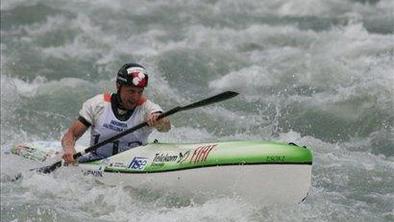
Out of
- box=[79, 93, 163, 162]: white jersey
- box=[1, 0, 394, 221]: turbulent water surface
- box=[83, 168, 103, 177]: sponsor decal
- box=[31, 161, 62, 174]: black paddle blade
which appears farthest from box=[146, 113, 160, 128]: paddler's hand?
box=[31, 161, 62, 174]: black paddle blade

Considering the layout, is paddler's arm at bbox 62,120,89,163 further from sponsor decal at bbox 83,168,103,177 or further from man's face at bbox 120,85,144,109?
man's face at bbox 120,85,144,109

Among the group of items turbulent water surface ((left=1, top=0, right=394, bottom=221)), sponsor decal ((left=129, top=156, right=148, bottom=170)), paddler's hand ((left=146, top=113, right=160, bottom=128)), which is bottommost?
turbulent water surface ((left=1, top=0, right=394, bottom=221))

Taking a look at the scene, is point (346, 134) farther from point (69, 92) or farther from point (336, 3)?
point (336, 3)

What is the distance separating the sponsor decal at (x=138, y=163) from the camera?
→ 8.16 meters

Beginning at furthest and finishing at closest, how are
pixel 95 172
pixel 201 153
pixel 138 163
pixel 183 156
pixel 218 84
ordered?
pixel 218 84 < pixel 95 172 < pixel 138 163 < pixel 183 156 < pixel 201 153

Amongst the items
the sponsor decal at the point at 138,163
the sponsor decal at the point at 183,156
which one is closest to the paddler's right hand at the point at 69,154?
the sponsor decal at the point at 138,163

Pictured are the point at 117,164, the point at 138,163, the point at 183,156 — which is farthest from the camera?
the point at 117,164

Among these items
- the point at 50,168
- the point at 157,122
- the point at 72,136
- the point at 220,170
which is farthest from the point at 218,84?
the point at 220,170

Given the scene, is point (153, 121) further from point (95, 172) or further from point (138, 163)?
point (95, 172)

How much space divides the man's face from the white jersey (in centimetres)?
14

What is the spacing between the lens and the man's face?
804cm

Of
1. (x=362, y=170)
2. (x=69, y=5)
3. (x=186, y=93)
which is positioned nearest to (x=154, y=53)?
(x=186, y=93)

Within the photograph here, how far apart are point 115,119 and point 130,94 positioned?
40 centimetres

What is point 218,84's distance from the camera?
535 inches
